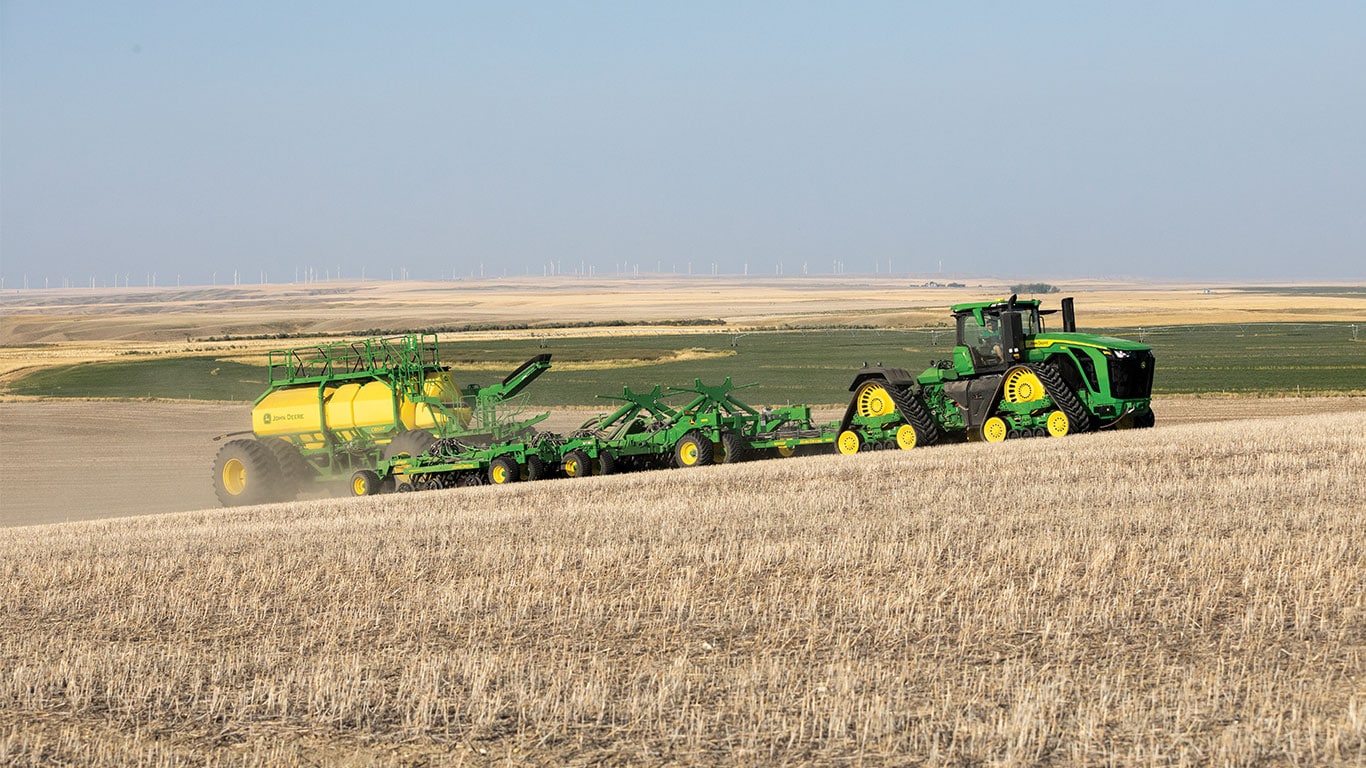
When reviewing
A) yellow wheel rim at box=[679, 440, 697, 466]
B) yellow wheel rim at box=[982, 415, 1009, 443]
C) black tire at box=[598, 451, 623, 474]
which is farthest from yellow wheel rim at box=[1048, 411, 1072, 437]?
black tire at box=[598, 451, 623, 474]

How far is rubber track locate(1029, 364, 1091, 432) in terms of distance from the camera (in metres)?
23.5

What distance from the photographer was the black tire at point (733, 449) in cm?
2497

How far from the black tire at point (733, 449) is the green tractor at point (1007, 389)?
1.64m

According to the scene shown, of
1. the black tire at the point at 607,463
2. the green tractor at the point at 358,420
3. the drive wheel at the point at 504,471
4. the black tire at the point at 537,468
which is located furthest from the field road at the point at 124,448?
the black tire at the point at 607,463

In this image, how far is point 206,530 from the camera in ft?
60.4

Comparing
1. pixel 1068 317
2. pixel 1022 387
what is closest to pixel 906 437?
pixel 1022 387

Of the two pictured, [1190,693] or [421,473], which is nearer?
[1190,693]

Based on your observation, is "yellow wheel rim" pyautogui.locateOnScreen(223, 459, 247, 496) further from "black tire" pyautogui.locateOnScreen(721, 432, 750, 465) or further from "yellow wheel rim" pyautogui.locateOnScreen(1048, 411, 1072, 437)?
"yellow wheel rim" pyautogui.locateOnScreen(1048, 411, 1072, 437)

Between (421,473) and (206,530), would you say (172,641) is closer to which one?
(206,530)

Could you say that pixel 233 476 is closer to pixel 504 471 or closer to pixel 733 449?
pixel 504 471

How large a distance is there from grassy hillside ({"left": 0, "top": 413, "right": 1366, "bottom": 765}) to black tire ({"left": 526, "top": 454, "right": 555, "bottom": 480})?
6855mm

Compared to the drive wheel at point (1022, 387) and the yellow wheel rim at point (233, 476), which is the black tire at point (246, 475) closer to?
the yellow wheel rim at point (233, 476)

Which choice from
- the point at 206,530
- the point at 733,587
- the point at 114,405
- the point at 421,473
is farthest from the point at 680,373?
the point at 733,587

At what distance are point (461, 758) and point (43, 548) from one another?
11.2 metres
